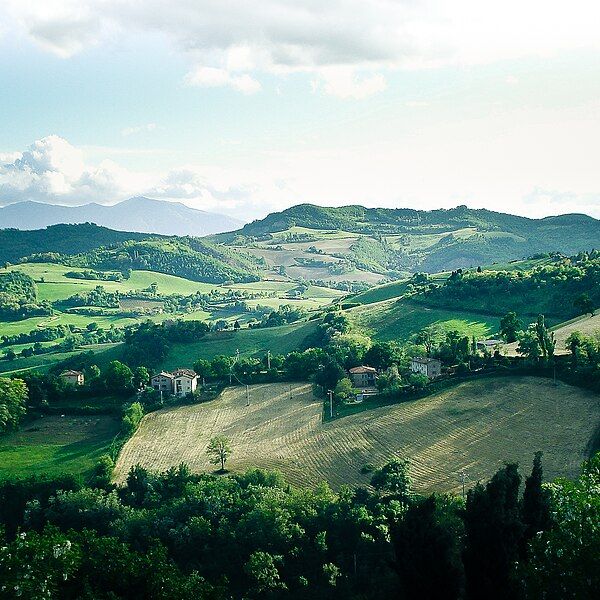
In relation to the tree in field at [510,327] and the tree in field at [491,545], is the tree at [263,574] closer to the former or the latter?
the tree in field at [491,545]

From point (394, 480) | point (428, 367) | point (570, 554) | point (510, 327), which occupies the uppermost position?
point (510, 327)

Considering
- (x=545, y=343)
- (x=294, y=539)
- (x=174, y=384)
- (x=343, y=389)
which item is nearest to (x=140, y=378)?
(x=174, y=384)

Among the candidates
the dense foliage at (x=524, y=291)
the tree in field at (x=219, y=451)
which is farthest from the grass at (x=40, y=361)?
the tree in field at (x=219, y=451)

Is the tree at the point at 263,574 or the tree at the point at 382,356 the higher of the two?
the tree at the point at 382,356

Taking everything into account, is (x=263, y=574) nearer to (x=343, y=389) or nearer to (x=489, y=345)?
(x=343, y=389)

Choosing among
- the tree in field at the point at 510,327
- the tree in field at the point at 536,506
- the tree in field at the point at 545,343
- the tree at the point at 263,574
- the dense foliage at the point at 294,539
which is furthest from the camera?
the tree in field at the point at 510,327

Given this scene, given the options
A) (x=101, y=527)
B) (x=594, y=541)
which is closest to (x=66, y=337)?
(x=101, y=527)

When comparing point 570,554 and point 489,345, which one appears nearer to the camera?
point 570,554
